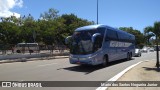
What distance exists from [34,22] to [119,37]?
3928 cm

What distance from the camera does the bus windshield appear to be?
20.4 m

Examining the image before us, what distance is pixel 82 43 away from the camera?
20.6 metres

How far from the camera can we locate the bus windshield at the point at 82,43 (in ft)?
66.9

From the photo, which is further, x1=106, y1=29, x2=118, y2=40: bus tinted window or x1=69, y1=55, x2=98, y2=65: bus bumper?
x1=106, y1=29, x2=118, y2=40: bus tinted window

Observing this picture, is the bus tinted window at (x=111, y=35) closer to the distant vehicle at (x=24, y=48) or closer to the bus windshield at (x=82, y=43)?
the bus windshield at (x=82, y=43)

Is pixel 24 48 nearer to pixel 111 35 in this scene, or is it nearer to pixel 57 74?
pixel 111 35

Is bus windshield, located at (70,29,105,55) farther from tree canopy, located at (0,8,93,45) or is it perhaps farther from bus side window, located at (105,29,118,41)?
tree canopy, located at (0,8,93,45)

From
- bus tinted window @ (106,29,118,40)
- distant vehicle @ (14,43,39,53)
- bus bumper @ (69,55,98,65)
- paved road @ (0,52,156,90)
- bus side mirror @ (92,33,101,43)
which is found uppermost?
bus tinted window @ (106,29,118,40)

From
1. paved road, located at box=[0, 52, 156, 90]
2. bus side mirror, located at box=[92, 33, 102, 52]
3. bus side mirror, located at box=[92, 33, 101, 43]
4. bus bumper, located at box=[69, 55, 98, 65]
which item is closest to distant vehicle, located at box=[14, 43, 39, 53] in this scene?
paved road, located at box=[0, 52, 156, 90]

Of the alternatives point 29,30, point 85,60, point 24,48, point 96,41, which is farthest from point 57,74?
point 29,30

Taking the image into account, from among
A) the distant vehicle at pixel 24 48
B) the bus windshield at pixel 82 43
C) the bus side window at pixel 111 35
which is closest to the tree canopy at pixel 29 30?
the distant vehicle at pixel 24 48

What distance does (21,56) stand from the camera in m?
30.9

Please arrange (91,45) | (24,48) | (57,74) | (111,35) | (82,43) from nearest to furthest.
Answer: (57,74)
(91,45)
(82,43)
(111,35)
(24,48)

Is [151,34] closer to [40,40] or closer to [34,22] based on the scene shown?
[40,40]
